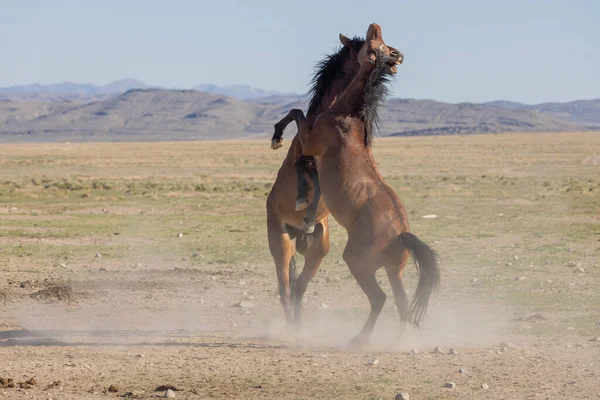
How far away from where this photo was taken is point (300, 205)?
8.90 m

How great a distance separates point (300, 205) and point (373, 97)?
4.09ft

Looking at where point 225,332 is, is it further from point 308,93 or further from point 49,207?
point 49,207

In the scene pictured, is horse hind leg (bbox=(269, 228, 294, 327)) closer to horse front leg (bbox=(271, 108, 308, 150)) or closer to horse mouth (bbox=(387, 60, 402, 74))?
horse front leg (bbox=(271, 108, 308, 150))

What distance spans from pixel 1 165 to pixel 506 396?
52.3m

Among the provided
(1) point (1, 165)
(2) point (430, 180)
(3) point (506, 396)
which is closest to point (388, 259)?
(3) point (506, 396)

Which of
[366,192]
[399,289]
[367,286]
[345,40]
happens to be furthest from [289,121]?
[399,289]

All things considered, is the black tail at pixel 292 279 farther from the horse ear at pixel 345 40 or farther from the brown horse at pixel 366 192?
the horse ear at pixel 345 40

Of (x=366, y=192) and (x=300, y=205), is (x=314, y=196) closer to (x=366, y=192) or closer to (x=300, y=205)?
(x=300, y=205)

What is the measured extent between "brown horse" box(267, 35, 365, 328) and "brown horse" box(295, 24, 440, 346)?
0.37 metres

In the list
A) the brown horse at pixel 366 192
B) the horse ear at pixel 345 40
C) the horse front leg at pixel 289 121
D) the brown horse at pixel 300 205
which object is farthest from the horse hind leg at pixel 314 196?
the horse ear at pixel 345 40

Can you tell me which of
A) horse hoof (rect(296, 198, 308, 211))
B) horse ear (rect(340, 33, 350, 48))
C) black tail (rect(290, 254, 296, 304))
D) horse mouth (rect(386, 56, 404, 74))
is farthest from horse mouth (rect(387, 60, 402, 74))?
black tail (rect(290, 254, 296, 304))

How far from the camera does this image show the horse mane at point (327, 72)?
911 centimetres

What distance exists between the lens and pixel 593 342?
28.1 ft

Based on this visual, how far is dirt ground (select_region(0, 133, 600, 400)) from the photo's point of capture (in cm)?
725
